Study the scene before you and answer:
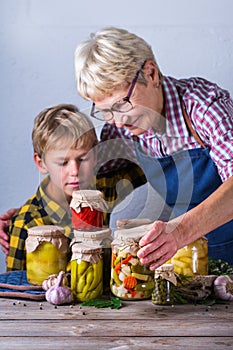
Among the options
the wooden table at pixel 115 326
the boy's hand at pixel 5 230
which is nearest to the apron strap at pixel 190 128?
the wooden table at pixel 115 326

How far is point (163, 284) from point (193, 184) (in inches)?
17.9

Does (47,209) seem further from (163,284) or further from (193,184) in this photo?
(163,284)

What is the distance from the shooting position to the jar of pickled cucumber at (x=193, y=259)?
4.25 feet

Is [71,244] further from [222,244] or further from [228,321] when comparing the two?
[222,244]

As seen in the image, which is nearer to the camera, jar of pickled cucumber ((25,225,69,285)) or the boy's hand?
jar of pickled cucumber ((25,225,69,285))

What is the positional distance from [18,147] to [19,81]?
22cm

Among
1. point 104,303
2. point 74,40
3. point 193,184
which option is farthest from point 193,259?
point 74,40

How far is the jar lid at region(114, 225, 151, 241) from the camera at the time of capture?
3.97ft

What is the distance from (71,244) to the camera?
4.18ft

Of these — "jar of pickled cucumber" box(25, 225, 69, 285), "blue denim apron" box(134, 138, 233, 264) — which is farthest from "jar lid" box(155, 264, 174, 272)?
"blue denim apron" box(134, 138, 233, 264)

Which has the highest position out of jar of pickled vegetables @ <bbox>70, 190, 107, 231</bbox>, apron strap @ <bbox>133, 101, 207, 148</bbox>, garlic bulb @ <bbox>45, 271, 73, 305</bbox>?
apron strap @ <bbox>133, 101, 207, 148</bbox>

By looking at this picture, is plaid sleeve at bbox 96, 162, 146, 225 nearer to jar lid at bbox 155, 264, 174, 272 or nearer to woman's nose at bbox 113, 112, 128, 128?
woman's nose at bbox 113, 112, 128, 128

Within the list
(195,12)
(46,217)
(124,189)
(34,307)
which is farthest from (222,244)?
(195,12)

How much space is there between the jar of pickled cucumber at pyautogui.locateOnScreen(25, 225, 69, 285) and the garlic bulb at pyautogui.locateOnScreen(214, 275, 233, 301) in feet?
1.10
